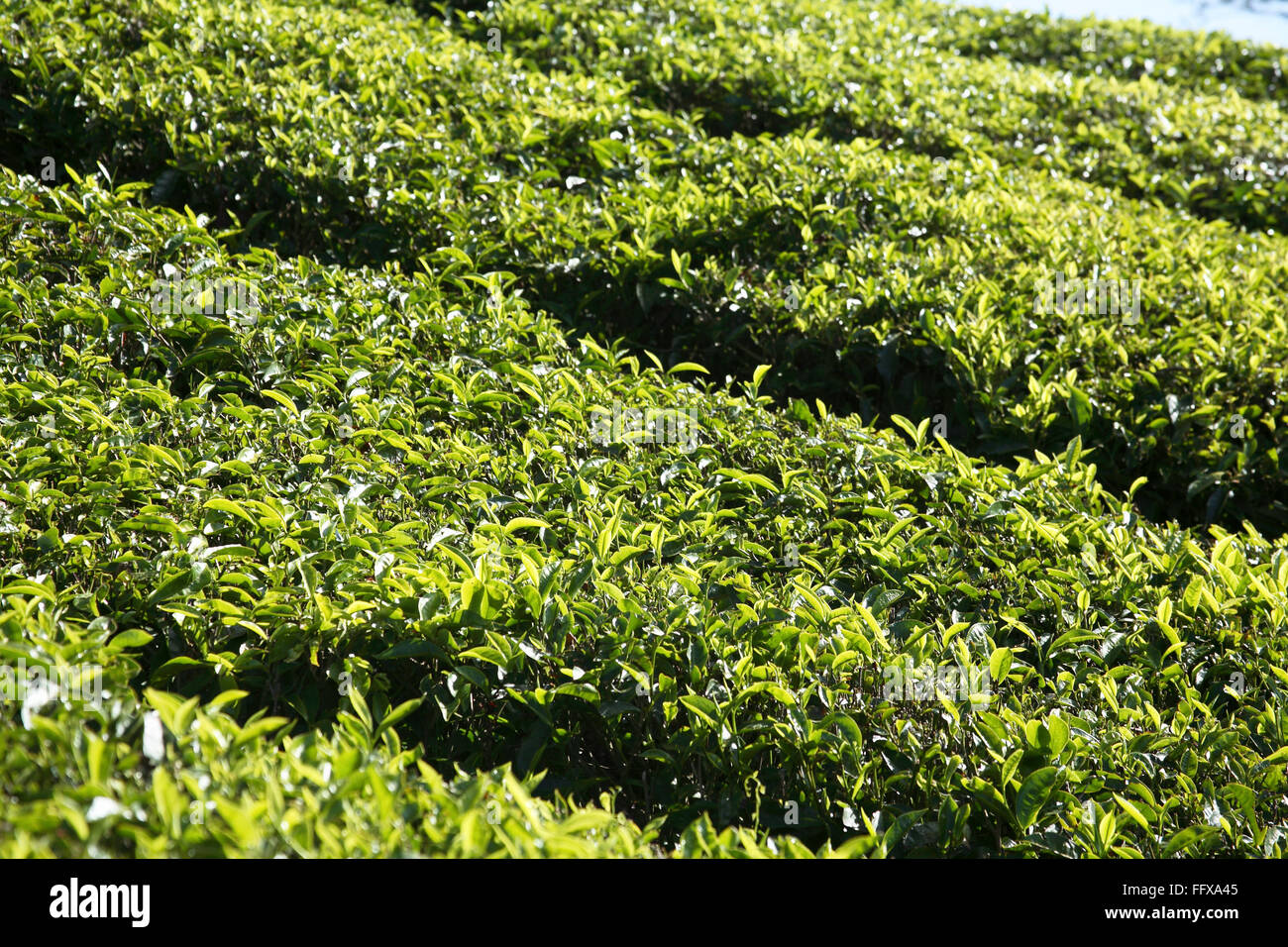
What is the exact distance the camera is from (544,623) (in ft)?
8.25

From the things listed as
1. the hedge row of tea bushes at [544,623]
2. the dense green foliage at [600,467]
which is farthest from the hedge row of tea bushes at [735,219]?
the hedge row of tea bushes at [544,623]

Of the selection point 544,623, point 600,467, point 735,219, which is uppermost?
point 735,219

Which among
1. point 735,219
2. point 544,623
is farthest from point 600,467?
point 735,219

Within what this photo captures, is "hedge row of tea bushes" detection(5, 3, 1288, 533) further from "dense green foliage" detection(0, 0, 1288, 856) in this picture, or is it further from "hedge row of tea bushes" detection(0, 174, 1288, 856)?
"hedge row of tea bushes" detection(0, 174, 1288, 856)

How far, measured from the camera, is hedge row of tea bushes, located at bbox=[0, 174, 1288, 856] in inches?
73.0

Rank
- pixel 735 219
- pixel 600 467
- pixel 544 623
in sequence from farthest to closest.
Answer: pixel 735 219 < pixel 600 467 < pixel 544 623

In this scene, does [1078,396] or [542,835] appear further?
[1078,396]

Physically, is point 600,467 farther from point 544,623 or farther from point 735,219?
point 735,219

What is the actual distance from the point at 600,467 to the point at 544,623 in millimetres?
879

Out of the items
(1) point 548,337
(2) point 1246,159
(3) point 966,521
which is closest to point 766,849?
(3) point 966,521

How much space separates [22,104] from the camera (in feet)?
16.4

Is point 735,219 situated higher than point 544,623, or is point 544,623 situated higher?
point 735,219
